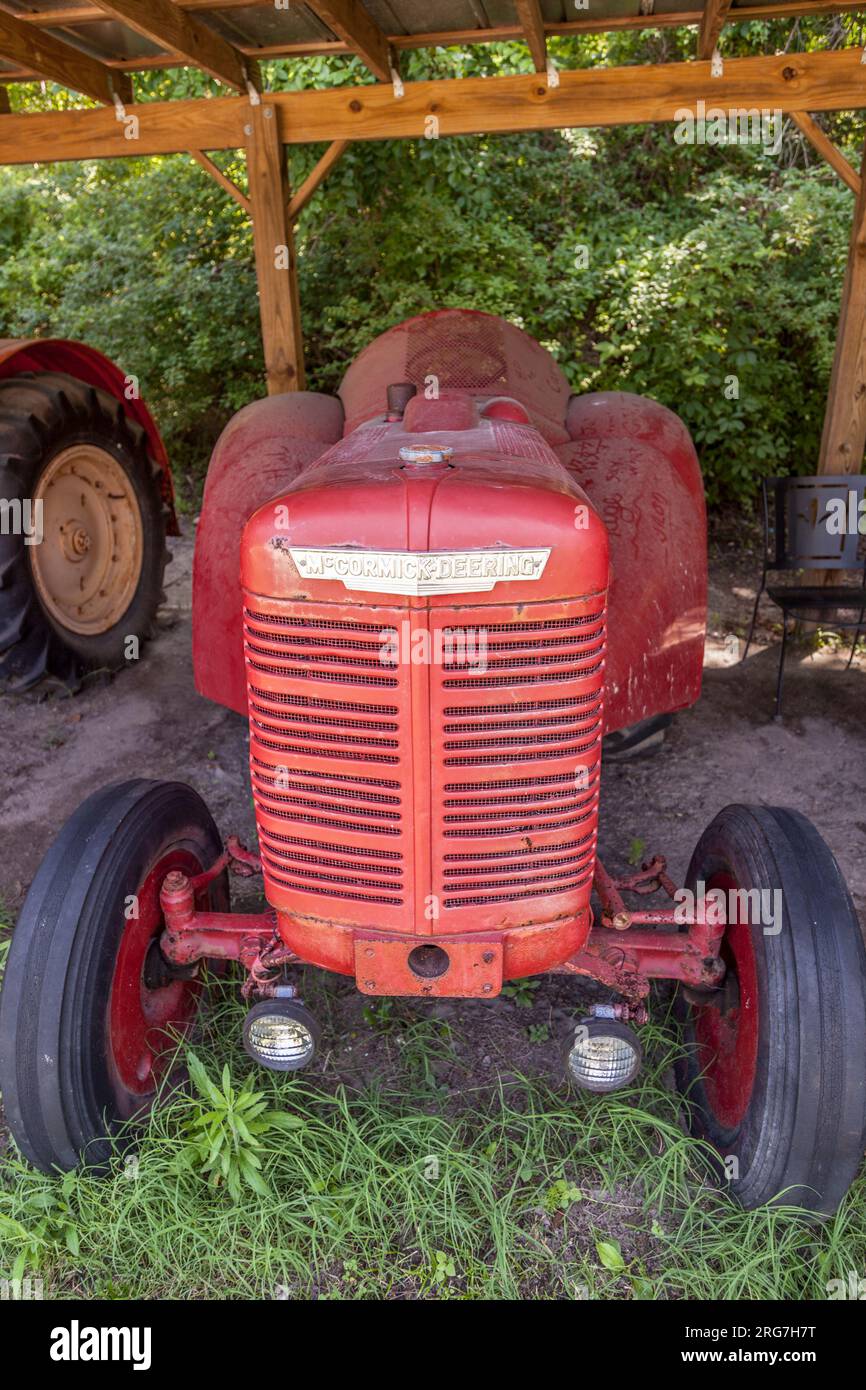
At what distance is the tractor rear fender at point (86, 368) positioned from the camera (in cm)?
486

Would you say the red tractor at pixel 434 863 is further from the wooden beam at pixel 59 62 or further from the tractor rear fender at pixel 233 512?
the wooden beam at pixel 59 62

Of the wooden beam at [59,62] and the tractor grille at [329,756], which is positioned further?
the wooden beam at [59,62]

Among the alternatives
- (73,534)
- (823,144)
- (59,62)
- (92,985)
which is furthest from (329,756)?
(59,62)

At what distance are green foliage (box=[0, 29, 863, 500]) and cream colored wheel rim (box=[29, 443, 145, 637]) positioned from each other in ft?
11.1

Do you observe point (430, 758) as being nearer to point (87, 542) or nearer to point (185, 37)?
point (87, 542)

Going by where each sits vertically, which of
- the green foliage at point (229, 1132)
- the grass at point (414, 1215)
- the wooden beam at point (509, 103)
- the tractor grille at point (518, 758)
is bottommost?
the grass at point (414, 1215)

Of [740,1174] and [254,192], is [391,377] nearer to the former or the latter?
[254,192]

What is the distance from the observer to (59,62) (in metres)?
5.06

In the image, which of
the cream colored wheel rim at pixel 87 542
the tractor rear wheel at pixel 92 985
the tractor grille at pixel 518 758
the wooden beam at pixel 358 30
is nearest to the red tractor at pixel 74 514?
the cream colored wheel rim at pixel 87 542

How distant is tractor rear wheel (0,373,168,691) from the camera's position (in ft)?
14.7

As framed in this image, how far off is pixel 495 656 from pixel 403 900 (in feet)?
1.85

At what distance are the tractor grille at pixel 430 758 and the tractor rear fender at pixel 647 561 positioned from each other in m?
0.90

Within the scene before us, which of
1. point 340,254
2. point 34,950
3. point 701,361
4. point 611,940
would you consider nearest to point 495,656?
point 611,940

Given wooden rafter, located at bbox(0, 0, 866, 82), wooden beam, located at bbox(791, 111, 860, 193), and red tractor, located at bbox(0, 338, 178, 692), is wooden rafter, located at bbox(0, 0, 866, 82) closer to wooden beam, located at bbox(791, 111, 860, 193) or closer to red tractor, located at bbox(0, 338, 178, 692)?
wooden beam, located at bbox(791, 111, 860, 193)
